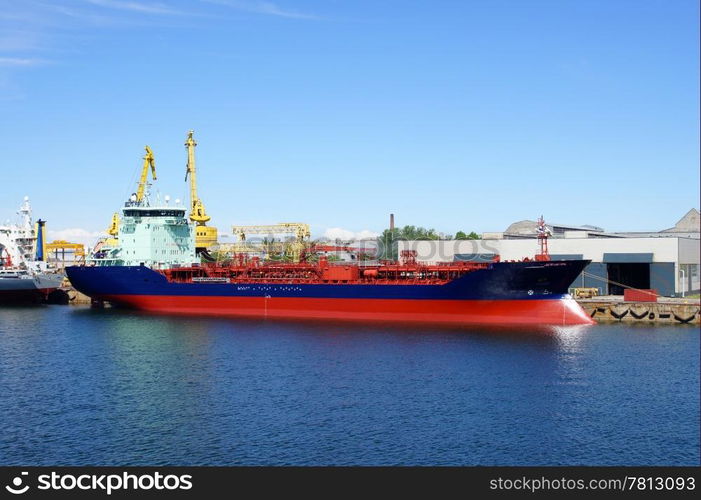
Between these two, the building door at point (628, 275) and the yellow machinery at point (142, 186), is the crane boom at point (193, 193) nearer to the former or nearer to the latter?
the yellow machinery at point (142, 186)

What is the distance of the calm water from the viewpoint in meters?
19.5

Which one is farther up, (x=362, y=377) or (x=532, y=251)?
(x=532, y=251)

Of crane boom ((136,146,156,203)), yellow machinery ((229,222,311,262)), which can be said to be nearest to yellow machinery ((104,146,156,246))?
crane boom ((136,146,156,203))

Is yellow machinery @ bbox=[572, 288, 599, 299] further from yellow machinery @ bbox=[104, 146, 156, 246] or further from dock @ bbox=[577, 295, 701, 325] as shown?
yellow machinery @ bbox=[104, 146, 156, 246]

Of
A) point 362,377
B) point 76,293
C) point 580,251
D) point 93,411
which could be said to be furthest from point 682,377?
point 76,293

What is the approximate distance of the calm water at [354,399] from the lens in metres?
19.5

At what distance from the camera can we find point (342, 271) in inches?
1871

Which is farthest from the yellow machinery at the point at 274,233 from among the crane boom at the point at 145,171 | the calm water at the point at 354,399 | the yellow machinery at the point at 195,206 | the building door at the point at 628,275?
the calm water at the point at 354,399

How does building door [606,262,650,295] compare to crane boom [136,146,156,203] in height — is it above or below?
below

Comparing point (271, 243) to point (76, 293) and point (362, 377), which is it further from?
point (362, 377)

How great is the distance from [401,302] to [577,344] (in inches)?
509

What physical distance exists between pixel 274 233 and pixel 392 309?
4973 cm

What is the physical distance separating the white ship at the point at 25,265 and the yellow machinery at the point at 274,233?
24.5 metres

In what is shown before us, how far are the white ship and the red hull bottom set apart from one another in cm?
1711
